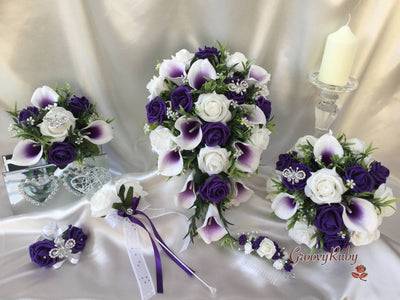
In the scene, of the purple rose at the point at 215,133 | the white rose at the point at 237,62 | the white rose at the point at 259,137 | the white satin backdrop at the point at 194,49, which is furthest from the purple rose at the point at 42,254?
the white rose at the point at 237,62

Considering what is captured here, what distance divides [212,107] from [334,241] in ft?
1.74

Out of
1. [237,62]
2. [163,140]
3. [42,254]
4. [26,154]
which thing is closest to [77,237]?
[42,254]

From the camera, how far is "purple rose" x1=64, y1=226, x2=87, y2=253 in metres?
1.05

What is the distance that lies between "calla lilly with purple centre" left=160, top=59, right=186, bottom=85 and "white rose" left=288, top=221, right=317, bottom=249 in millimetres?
593

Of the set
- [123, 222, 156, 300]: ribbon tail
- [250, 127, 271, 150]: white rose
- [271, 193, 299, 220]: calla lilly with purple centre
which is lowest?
[123, 222, 156, 300]: ribbon tail

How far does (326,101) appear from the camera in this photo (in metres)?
1.20

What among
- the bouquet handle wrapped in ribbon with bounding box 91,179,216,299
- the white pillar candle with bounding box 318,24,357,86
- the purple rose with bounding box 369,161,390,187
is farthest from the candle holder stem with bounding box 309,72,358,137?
the bouquet handle wrapped in ribbon with bounding box 91,179,216,299

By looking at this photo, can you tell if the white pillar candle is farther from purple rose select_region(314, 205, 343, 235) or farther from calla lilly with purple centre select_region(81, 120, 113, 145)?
calla lilly with purple centre select_region(81, 120, 113, 145)

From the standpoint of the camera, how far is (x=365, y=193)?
0.93 meters

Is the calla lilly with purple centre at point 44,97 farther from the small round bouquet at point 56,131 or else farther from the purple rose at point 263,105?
the purple rose at point 263,105

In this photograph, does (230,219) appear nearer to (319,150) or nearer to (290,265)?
(290,265)

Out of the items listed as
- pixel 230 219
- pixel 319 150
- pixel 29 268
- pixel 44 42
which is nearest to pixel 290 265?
pixel 230 219

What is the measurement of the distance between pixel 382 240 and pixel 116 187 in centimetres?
90

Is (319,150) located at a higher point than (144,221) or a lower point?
higher
